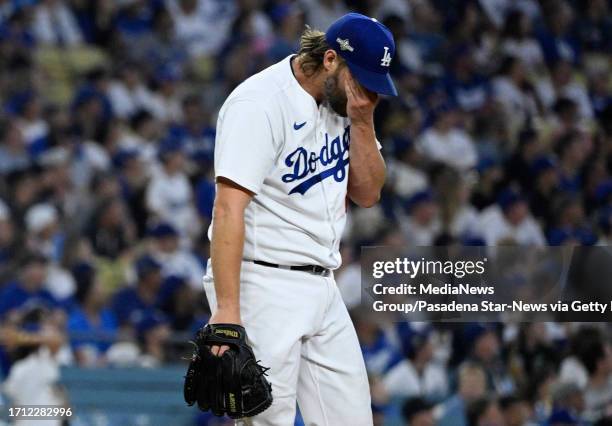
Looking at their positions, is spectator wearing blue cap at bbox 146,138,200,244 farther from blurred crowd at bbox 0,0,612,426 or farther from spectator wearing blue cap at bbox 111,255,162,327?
spectator wearing blue cap at bbox 111,255,162,327

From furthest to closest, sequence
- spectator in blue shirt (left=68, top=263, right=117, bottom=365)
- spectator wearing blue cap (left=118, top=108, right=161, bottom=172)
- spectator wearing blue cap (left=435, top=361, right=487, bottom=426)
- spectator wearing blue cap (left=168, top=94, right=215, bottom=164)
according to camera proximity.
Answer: spectator wearing blue cap (left=168, top=94, right=215, bottom=164)
spectator wearing blue cap (left=118, top=108, right=161, bottom=172)
spectator in blue shirt (left=68, top=263, right=117, bottom=365)
spectator wearing blue cap (left=435, top=361, right=487, bottom=426)

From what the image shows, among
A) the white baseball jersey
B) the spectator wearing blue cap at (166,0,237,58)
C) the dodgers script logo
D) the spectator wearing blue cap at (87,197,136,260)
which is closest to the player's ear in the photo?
the white baseball jersey

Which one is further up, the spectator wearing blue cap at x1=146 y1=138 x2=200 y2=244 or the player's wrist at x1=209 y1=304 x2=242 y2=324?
the spectator wearing blue cap at x1=146 y1=138 x2=200 y2=244

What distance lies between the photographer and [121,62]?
8.75m

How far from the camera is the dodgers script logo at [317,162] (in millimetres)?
3102

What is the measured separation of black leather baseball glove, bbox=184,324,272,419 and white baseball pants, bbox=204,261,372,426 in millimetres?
105

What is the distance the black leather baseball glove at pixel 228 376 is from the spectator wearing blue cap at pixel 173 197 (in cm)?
460

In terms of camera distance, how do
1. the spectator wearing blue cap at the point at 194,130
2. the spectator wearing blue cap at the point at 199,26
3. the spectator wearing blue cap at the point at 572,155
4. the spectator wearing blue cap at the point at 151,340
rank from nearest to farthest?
the spectator wearing blue cap at the point at 151,340 < the spectator wearing blue cap at the point at 194,130 < the spectator wearing blue cap at the point at 572,155 < the spectator wearing blue cap at the point at 199,26

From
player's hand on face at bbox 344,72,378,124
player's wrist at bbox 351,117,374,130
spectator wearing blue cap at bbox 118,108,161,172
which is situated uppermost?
spectator wearing blue cap at bbox 118,108,161,172

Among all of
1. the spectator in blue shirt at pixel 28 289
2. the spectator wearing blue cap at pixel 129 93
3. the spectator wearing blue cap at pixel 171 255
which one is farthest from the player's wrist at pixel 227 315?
the spectator wearing blue cap at pixel 129 93

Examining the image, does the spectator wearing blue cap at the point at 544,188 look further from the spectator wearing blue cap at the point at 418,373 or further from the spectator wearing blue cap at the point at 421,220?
the spectator wearing blue cap at the point at 418,373

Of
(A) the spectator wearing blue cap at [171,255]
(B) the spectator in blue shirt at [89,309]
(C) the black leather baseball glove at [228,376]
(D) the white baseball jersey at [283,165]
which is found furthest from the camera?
(A) the spectator wearing blue cap at [171,255]

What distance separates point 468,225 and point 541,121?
211cm

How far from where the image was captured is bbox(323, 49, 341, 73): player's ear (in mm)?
3113
